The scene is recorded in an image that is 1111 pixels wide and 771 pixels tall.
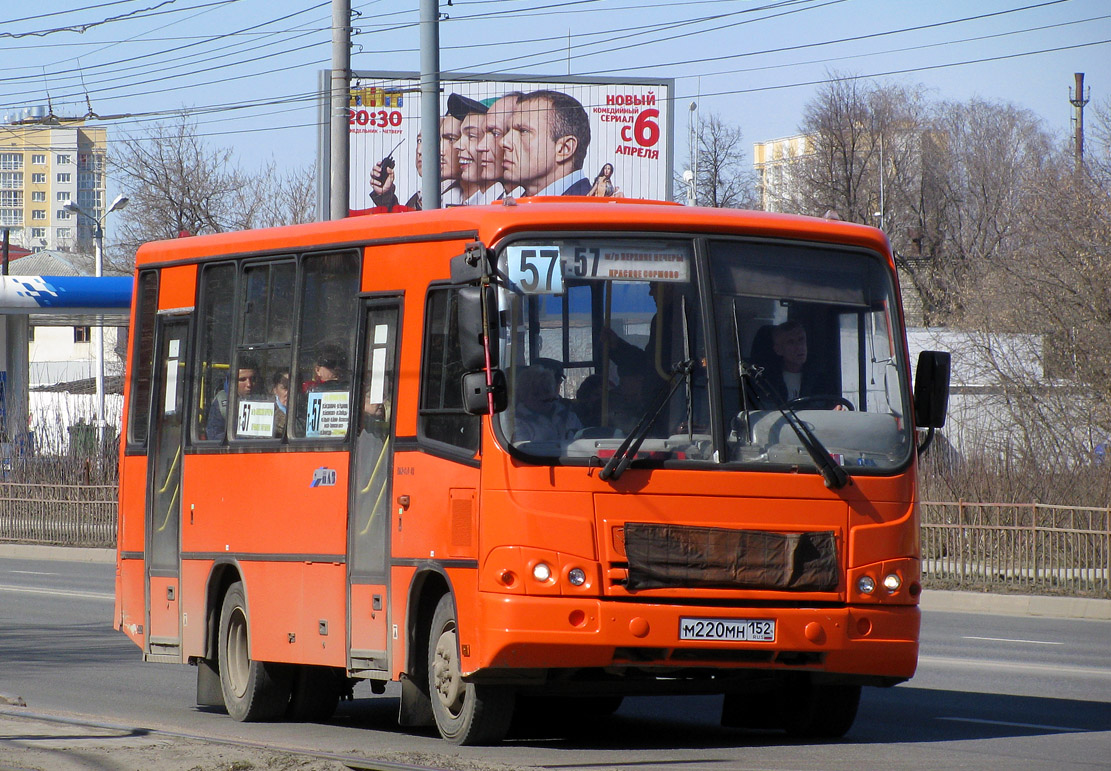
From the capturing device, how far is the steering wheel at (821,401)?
8.71 metres

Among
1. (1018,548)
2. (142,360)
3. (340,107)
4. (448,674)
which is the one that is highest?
(340,107)

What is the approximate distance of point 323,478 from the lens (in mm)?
9938

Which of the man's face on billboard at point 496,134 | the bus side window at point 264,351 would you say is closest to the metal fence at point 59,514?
the man's face on billboard at point 496,134

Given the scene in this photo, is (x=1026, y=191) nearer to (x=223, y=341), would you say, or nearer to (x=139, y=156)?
(x=223, y=341)

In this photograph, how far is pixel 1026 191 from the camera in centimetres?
3409

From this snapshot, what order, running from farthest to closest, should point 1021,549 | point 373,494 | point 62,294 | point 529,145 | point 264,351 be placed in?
point 529,145 < point 62,294 < point 1021,549 < point 264,351 < point 373,494

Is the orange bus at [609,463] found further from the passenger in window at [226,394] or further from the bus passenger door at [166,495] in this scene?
the bus passenger door at [166,495]

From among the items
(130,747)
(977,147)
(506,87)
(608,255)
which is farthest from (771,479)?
(977,147)

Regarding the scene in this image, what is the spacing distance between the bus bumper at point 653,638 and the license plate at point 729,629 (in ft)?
0.06

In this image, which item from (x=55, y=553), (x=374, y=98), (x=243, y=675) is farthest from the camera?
(x=374, y=98)

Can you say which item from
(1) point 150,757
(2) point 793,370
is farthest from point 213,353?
(2) point 793,370

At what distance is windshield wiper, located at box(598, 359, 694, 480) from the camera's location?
8266 mm

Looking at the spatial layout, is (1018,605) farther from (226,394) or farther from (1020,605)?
(226,394)

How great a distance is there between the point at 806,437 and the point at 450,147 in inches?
1184
